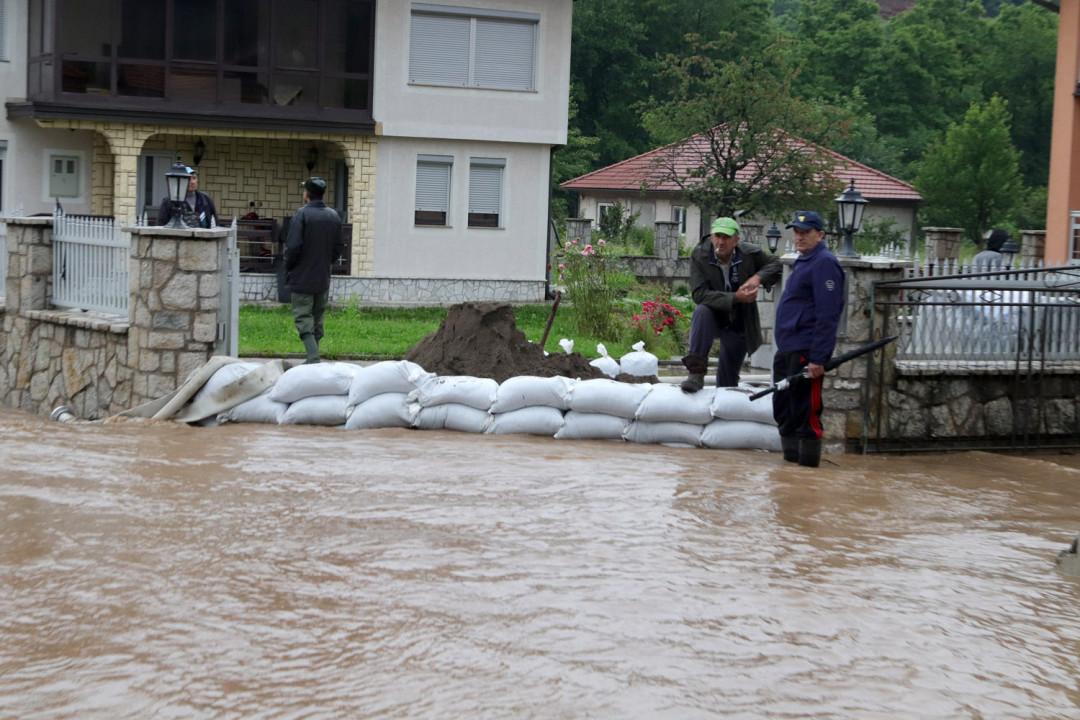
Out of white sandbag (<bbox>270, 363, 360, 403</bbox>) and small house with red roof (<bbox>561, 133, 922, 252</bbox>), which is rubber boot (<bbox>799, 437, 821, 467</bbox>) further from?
small house with red roof (<bbox>561, 133, 922, 252</bbox>)

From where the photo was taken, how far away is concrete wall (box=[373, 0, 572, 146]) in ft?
80.7

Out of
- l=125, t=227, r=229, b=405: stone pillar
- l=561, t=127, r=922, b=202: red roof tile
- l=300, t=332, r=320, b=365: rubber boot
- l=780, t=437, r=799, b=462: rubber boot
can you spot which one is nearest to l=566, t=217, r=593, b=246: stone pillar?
l=561, t=127, r=922, b=202: red roof tile

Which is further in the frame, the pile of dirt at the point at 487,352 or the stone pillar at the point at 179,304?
the pile of dirt at the point at 487,352

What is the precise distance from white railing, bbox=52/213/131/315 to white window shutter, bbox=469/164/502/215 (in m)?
12.8

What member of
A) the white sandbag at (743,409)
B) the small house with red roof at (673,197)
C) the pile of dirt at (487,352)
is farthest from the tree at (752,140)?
the white sandbag at (743,409)

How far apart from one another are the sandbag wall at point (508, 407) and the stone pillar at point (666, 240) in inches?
947

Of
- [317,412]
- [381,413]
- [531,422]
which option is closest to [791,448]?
[531,422]

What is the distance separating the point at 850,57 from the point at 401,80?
40646 mm

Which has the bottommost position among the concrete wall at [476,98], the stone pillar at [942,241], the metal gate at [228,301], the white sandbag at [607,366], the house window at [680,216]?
the white sandbag at [607,366]

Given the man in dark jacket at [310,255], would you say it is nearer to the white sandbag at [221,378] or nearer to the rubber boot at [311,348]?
the rubber boot at [311,348]

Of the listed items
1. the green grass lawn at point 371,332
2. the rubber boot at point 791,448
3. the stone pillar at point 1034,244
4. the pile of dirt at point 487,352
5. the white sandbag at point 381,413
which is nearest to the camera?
the rubber boot at point 791,448

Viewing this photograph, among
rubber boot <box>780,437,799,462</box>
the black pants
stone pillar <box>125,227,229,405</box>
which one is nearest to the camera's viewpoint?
the black pants

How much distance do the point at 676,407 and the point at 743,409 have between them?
0.46 meters

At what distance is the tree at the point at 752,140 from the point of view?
33.2m
